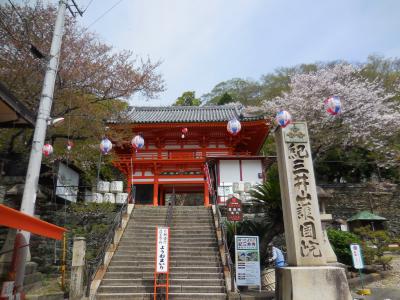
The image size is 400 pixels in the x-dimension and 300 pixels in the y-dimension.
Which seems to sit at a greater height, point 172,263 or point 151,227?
point 151,227

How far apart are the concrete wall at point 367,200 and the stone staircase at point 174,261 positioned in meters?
12.7

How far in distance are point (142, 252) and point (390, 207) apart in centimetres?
1817

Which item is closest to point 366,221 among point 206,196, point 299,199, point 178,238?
point 206,196

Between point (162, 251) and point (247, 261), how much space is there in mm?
2466

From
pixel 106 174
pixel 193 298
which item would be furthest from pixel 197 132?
pixel 193 298

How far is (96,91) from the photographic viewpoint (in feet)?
39.1

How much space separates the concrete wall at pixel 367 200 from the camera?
20.0 meters

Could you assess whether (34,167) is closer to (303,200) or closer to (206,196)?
(303,200)

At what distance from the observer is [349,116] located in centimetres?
2058

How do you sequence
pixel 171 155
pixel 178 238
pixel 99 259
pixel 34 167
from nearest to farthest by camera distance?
pixel 34 167 → pixel 99 259 → pixel 178 238 → pixel 171 155

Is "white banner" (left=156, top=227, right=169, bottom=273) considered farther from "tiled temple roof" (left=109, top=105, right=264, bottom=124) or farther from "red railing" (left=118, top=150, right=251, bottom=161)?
"tiled temple roof" (left=109, top=105, right=264, bottom=124)

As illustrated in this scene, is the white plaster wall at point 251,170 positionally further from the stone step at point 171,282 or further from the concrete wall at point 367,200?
the stone step at point 171,282

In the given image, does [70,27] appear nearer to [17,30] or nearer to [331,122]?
[17,30]

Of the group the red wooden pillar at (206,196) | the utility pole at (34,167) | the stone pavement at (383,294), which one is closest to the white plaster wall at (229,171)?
the red wooden pillar at (206,196)
